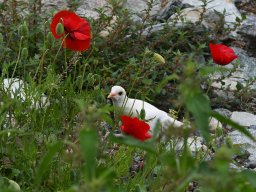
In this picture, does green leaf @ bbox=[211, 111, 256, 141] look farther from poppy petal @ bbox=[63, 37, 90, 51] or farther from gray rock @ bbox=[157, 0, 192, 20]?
gray rock @ bbox=[157, 0, 192, 20]

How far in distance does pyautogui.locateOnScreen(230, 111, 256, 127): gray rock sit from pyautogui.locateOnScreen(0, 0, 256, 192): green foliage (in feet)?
0.57

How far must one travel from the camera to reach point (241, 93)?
14.4 feet

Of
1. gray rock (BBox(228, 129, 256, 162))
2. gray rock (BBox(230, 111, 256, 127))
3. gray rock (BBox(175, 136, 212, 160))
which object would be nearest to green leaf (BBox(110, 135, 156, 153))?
gray rock (BBox(175, 136, 212, 160))

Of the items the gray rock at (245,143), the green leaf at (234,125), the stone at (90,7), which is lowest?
the stone at (90,7)

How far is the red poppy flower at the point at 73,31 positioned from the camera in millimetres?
3014

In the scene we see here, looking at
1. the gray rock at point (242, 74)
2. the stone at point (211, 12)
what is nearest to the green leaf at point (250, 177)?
the gray rock at point (242, 74)

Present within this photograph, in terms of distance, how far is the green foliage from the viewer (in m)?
1.58

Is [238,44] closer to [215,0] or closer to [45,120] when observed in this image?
[215,0]

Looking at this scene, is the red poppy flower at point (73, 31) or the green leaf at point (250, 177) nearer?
the green leaf at point (250, 177)

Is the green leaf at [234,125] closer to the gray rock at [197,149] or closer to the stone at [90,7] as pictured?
the gray rock at [197,149]

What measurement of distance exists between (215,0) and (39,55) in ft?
6.33

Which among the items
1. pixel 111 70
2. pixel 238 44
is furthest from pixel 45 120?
pixel 238 44

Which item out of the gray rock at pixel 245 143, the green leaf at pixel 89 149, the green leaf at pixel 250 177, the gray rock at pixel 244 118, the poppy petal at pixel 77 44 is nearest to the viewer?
the green leaf at pixel 89 149

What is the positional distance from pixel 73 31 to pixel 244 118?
152 cm
